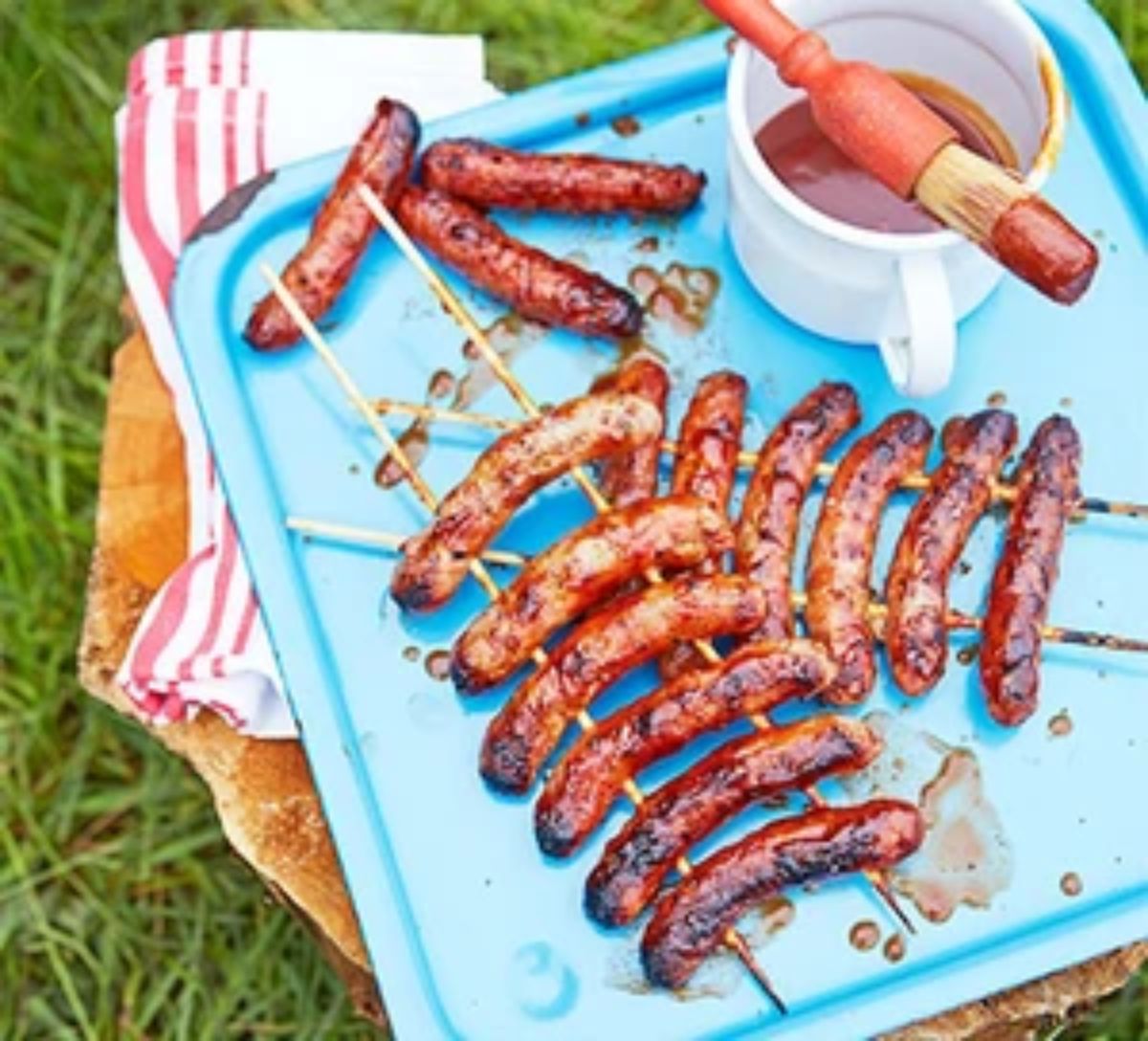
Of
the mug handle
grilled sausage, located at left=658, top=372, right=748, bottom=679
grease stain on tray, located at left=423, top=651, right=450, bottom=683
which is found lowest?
grease stain on tray, located at left=423, top=651, right=450, bottom=683

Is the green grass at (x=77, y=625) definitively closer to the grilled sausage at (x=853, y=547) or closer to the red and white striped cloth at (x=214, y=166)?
the red and white striped cloth at (x=214, y=166)

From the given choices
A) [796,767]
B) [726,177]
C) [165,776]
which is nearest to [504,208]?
[726,177]

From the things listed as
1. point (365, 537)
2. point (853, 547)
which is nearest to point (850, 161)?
point (853, 547)

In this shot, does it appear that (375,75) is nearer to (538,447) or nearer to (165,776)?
(538,447)

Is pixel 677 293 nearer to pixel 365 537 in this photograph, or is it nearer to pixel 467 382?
pixel 467 382

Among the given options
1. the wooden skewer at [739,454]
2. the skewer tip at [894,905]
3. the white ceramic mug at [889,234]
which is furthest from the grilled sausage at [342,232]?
the skewer tip at [894,905]

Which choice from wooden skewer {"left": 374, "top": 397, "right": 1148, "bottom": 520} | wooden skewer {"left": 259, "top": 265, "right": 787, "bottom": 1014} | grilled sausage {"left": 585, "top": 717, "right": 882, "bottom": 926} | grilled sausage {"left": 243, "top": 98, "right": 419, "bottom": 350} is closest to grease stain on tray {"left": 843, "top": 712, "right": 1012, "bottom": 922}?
grilled sausage {"left": 585, "top": 717, "right": 882, "bottom": 926}

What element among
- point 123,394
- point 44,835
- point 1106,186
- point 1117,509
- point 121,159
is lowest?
point 44,835

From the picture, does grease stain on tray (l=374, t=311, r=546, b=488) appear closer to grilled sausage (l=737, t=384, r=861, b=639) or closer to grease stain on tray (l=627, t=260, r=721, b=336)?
grease stain on tray (l=627, t=260, r=721, b=336)
